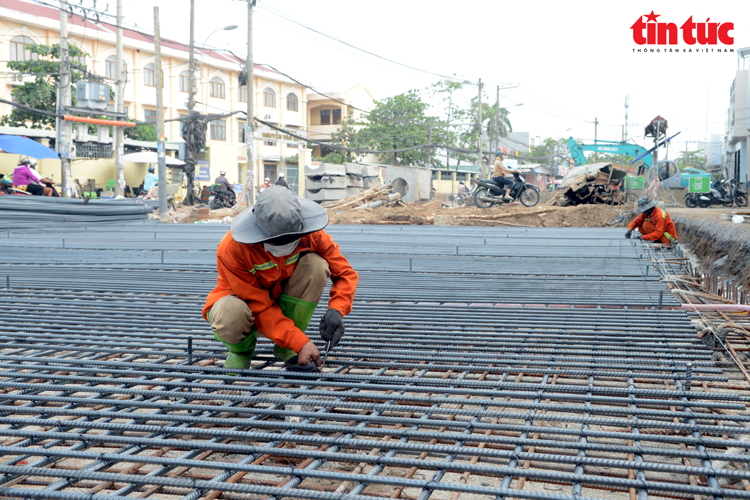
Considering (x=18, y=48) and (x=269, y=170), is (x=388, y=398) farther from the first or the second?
(x=269, y=170)

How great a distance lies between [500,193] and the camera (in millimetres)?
13734

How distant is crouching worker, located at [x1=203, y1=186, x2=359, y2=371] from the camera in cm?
210

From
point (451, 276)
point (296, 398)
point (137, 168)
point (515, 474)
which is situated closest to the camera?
point (515, 474)

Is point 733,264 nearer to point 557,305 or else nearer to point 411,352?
point 557,305

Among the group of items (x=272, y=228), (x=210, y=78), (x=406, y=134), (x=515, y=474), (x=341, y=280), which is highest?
(x=210, y=78)

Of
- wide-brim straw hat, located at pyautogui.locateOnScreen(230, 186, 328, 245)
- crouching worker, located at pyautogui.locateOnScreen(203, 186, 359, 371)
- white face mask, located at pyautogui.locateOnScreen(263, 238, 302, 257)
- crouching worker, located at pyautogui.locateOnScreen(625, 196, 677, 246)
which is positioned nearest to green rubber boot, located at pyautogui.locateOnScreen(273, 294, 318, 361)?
crouching worker, located at pyautogui.locateOnScreen(203, 186, 359, 371)

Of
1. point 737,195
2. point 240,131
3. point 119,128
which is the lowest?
point 737,195

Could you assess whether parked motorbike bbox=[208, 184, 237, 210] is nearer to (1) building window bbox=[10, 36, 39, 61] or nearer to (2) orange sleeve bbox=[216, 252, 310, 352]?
(1) building window bbox=[10, 36, 39, 61]

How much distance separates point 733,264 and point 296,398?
5682 mm

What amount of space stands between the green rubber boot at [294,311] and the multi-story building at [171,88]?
2158 cm

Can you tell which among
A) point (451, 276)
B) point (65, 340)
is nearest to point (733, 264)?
point (451, 276)

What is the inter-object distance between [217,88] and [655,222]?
3040cm

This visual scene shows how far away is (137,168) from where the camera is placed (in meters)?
23.9

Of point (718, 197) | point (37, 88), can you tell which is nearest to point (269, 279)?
point (718, 197)
